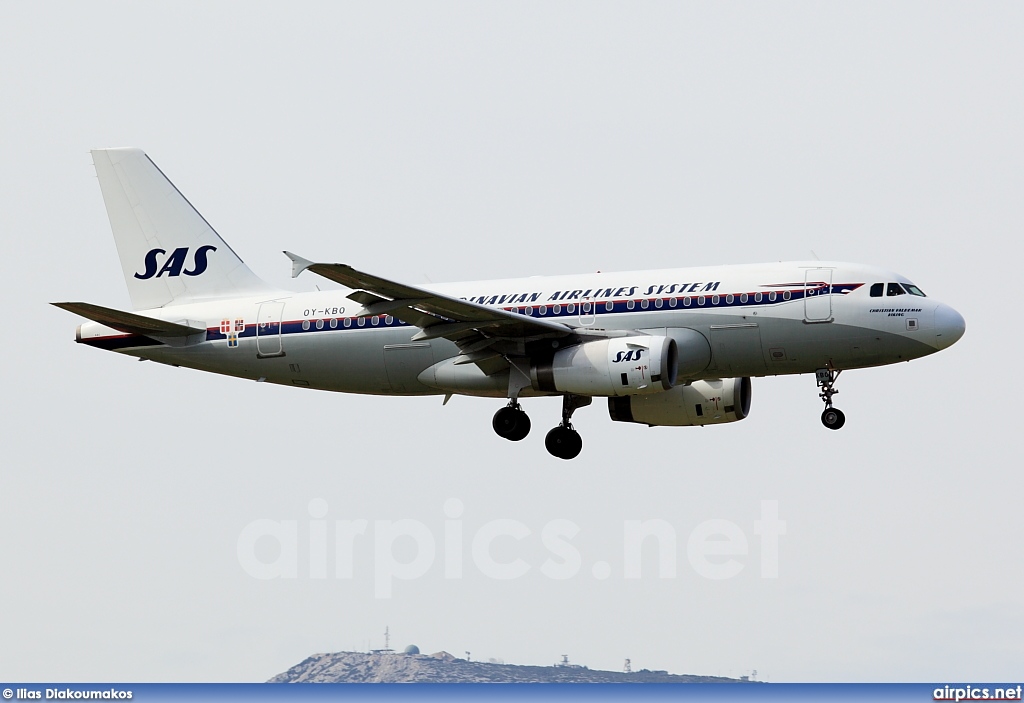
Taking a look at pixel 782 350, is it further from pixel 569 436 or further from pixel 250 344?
pixel 250 344

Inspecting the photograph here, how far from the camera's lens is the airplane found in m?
36.6

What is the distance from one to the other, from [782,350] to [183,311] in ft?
60.1

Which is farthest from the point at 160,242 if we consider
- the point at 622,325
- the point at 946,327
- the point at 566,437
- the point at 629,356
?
the point at 946,327

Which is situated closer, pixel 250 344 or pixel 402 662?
pixel 250 344

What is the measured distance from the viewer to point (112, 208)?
4519cm

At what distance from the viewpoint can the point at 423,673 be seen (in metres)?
114

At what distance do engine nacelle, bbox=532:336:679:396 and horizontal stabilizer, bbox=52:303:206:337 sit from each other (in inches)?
451

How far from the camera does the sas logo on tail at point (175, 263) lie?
44031 millimetres

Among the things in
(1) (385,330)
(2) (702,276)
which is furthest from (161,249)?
(2) (702,276)

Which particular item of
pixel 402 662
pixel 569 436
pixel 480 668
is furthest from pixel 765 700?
pixel 569 436

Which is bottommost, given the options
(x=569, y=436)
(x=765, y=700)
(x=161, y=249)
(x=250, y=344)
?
(x=765, y=700)

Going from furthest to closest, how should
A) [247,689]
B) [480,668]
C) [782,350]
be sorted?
[480,668] → [247,689] → [782,350]

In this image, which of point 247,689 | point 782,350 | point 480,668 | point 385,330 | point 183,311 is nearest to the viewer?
point 782,350

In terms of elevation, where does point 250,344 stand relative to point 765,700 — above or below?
above
